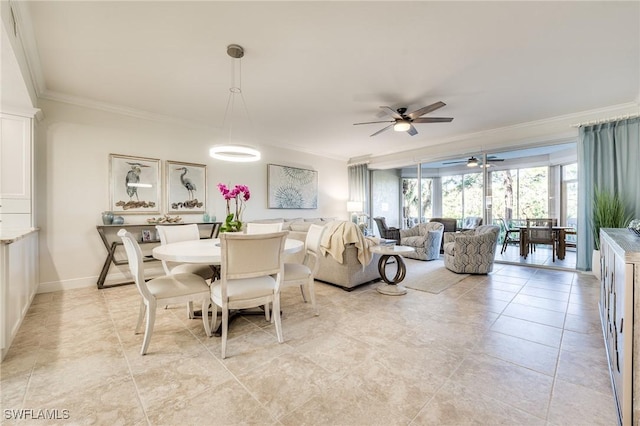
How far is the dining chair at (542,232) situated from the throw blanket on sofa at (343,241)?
13.1ft

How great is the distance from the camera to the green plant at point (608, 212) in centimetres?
368

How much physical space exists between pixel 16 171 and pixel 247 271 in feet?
9.99

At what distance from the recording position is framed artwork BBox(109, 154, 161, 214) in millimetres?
3865

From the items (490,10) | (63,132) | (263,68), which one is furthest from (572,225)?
(63,132)

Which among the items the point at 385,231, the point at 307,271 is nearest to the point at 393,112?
the point at 307,271

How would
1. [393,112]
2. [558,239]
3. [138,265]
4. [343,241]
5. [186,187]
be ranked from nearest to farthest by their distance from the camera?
[138,265] < [343,241] < [393,112] < [186,187] < [558,239]

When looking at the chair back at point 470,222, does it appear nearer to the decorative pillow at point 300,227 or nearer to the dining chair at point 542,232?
the dining chair at point 542,232

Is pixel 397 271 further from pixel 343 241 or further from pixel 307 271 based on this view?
pixel 307 271

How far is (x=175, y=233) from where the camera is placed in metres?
3.08

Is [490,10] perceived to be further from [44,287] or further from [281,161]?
[44,287]

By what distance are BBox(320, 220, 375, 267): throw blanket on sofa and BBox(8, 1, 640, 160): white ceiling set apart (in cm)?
176

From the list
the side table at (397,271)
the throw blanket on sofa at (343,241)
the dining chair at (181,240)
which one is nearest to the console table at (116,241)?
the dining chair at (181,240)

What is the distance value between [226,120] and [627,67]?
514cm

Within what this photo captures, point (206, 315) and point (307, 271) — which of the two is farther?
point (307, 271)
